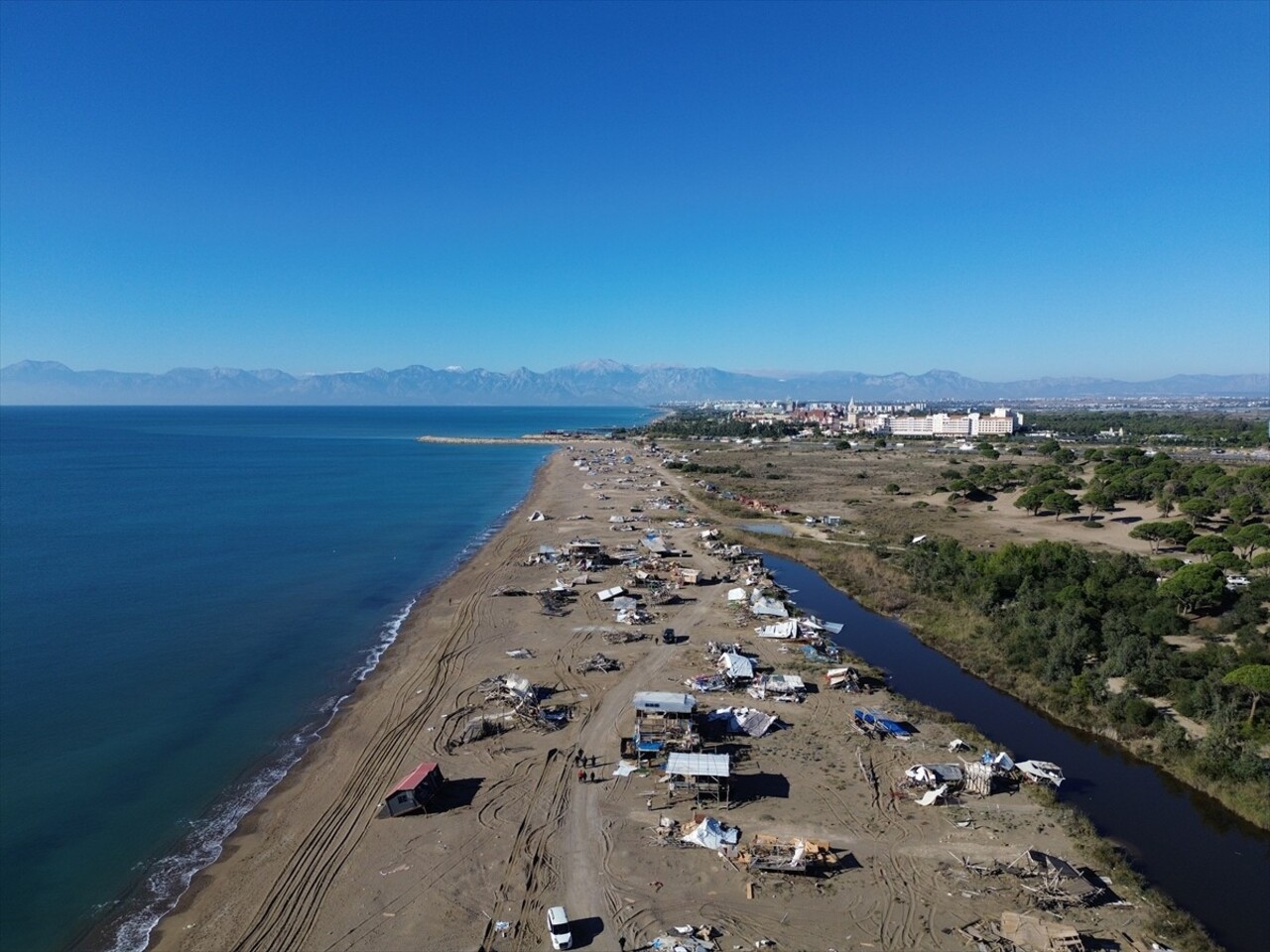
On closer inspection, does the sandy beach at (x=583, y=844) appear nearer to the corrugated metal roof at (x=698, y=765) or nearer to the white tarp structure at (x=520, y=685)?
the corrugated metal roof at (x=698, y=765)

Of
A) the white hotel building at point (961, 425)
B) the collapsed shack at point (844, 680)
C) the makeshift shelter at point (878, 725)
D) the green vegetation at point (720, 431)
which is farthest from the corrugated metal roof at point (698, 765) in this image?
the white hotel building at point (961, 425)

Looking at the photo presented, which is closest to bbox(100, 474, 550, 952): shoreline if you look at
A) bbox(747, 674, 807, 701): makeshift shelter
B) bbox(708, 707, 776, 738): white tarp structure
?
bbox(708, 707, 776, 738): white tarp structure

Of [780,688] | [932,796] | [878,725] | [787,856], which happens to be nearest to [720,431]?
[780,688]

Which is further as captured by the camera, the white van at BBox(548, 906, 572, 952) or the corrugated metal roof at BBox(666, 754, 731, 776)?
the corrugated metal roof at BBox(666, 754, 731, 776)

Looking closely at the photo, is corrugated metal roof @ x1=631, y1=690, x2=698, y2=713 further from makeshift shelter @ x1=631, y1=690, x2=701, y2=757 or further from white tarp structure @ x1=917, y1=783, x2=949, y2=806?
white tarp structure @ x1=917, y1=783, x2=949, y2=806

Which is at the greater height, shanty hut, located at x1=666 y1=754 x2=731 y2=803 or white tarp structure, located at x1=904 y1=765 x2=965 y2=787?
shanty hut, located at x1=666 y1=754 x2=731 y2=803

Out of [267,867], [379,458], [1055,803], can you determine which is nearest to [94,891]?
[267,867]

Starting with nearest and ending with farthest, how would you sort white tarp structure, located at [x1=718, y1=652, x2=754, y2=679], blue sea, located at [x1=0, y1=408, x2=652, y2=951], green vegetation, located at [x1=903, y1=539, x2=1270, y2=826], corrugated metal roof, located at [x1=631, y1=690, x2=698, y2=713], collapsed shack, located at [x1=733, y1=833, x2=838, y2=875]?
collapsed shack, located at [x1=733, y1=833, x2=838, y2=875]
blue sea, located at [x1=0, y1=408, x2=652, y2=951]
green vegetation, located at [x1=903, y1=539, x2=1270, y2=826]
corrugated metal roof, located at [x1=631, y1=690, x2=698, y2=713]
white tarp structure, located at [x1=718, y1=652, x2=754, y2=679]
